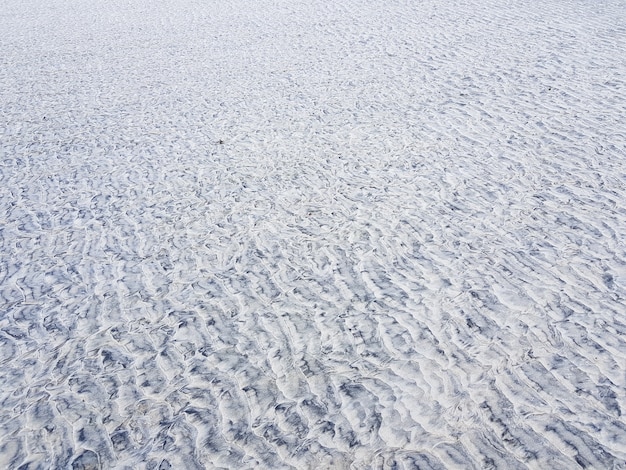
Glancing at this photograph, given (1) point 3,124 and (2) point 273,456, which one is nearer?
(2) point 273,456

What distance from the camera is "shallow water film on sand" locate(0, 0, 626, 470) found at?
204cm

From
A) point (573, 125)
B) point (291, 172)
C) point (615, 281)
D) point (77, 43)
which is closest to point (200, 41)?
point (77, 43)

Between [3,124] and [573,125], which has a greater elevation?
Result: [573,125]

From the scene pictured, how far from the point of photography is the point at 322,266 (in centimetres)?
293

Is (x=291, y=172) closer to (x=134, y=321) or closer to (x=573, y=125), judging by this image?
(x=134, y=321)

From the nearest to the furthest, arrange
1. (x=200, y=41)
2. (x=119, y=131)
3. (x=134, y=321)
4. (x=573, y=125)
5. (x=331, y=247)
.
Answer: (x=134, y=321) < (x=331, y=247) < (x=573, y=125) < (x=119, y=131) < (x=200, y=41)

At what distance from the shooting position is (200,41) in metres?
7.23

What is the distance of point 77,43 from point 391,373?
22.6 feet

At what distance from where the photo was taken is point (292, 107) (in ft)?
16.3

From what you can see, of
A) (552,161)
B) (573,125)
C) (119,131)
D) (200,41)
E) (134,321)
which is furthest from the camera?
(200,41)

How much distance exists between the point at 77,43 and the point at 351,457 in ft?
23.5

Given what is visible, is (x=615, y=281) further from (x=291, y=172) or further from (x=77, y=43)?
(x=77, y=43)

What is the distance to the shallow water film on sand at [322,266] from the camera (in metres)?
2.04

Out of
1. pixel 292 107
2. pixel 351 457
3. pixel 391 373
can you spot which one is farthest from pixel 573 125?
pixel 351 457
